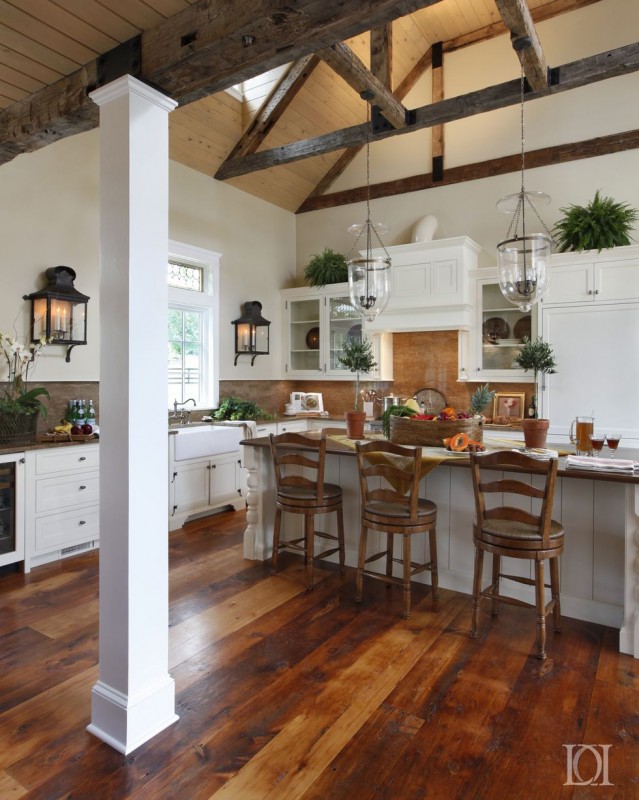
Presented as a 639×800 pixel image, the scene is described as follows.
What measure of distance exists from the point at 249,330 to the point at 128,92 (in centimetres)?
417

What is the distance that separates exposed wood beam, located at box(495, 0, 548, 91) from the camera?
10.7ft

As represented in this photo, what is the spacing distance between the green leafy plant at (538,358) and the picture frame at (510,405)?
0.53 meters

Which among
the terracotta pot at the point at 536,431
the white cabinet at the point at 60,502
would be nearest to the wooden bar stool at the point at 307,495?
the terracotta pot at the point at 536,431

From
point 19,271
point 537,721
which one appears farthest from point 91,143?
point 537,721

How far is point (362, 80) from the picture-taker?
4023 mm

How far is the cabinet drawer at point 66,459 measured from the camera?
3.69 meters

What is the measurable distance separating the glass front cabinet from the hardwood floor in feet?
8.98

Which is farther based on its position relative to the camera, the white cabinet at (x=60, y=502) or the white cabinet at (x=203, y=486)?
the white cabinet at (x=203, y=486)

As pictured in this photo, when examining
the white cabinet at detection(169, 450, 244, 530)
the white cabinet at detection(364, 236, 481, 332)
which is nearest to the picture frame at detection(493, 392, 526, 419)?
the white cabinet at detection(364, 236, 481, 332)

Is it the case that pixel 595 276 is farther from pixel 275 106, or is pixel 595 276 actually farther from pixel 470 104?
pixel 275 106

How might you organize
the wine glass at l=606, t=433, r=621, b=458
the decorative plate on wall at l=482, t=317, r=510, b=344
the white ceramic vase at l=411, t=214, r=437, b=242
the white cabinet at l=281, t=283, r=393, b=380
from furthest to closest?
the white cabinet at l=281, t=283, r=393, b=380, the white ceramic vase at l=411, t=214, r=437, b=242, the decorative plate on wall at l=482, t=317, r=510, b=344, the wine glass at l=606, t=433, r=621, b=458

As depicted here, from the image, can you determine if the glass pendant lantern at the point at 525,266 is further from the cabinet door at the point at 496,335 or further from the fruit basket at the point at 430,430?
the cabinet door at the point at 496,335

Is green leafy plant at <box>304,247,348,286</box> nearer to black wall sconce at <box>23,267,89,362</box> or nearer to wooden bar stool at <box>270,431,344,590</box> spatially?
black wall sconce at <box>23,267,89,362</box>

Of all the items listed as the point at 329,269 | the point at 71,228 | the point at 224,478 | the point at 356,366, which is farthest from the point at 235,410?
the point at 71,228
